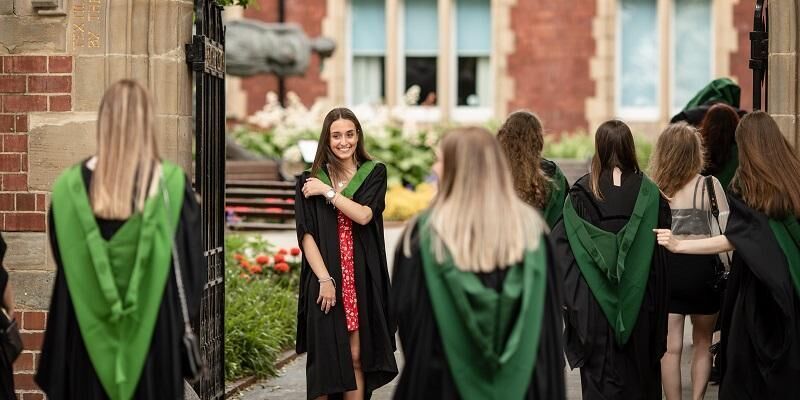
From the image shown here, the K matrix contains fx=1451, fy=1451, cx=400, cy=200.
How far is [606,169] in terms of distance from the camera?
7.06 metres

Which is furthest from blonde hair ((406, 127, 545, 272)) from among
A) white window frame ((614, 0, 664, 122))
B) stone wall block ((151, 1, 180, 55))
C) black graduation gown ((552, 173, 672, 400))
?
white window frame ((614, 0, 664, 122))

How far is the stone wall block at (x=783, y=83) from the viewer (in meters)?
7.79

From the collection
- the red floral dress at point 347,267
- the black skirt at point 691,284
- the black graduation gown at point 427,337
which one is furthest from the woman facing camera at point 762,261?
the black graduation gown at point 427,337

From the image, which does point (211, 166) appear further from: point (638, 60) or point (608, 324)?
point (638, 60)

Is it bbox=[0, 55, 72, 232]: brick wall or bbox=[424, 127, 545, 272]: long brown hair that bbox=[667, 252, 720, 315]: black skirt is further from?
bbox=[0, 55, 72, 232]: brick wall

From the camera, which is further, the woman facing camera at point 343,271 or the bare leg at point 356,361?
the bare leg at point 356,361

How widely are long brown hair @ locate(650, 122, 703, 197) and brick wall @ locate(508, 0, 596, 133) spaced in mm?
14209

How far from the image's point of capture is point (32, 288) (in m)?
7.59

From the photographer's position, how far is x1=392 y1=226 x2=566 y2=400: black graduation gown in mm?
4848

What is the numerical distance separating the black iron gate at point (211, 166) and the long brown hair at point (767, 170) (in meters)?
2.81

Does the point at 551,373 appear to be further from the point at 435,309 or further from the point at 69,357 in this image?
the point at 69,357

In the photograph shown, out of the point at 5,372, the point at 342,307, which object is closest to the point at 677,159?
the point at 342,307

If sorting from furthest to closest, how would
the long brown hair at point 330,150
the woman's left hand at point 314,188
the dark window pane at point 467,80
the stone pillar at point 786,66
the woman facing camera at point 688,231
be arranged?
the dark window pane at point 467,80, the stone pillar at point 786,66, the woman facing camera at point 688,231, the long brown hair at point 330,150, the woman's left hand at point 314,188

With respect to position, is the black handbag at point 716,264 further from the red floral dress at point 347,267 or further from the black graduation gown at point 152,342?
the black graduation gown at point 152,342
